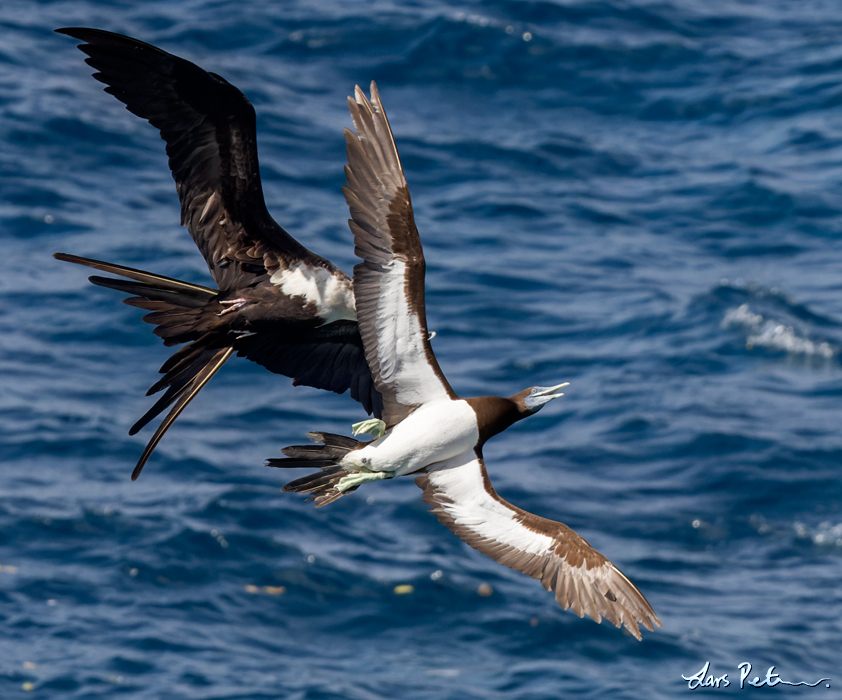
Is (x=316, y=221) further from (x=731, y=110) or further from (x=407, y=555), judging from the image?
(x=731, y=110)

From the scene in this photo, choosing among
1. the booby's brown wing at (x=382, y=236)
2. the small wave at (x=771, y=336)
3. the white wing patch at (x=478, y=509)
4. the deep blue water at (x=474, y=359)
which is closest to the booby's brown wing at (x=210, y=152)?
the booby's brown wing at (x=382, y=236)

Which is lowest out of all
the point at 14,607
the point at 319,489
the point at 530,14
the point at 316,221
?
the point at 14,607

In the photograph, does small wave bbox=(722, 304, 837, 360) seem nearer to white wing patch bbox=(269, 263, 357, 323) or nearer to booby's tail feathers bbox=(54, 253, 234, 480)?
white wing patch bbox=(269, 263, 357, 323)

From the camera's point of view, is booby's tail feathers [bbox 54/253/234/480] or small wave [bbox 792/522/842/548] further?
small wave [bbox 792/522/842/548]

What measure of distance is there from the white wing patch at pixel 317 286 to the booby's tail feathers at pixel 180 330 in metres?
0.40

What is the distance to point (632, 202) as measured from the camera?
19.5 m

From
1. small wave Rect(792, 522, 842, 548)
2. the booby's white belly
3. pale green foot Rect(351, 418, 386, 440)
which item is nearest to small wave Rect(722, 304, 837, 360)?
small wave Rect(792, 522, 842, 548)

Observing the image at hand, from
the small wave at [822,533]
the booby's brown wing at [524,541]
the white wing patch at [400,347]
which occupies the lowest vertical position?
the small wave at [822,533]

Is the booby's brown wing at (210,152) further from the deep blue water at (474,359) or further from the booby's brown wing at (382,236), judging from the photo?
the deep blue water at (474,359)

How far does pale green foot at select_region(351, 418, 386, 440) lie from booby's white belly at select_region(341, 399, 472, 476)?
38 mm

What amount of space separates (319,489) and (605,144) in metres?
14.9

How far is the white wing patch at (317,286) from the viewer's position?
274 inches

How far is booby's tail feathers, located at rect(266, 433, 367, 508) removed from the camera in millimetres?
6496

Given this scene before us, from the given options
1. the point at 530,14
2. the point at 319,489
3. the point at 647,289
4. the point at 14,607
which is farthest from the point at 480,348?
the point at 319,489
